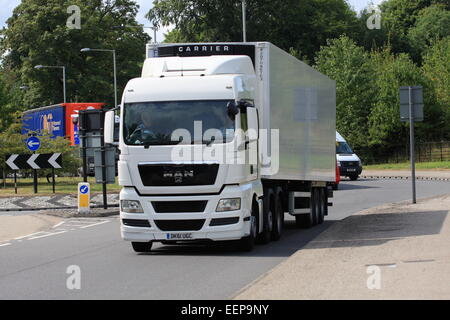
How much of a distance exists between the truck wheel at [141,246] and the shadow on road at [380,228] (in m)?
2.78

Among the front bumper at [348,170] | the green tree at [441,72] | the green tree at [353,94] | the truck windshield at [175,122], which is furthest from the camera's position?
the green tree at [441,72]

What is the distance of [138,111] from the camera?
15680 mm

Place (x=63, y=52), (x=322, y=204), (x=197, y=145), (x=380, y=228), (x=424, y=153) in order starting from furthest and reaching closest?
(x=424, y=153) < (x=63, y=52) < (x=322, y=204) < (x=380, y=228) < (x=197, y=145)

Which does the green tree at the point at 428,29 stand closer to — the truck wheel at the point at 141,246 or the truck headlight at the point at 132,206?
the truck wheel at the point at 141,246

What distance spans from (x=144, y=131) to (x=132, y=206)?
1241 mm

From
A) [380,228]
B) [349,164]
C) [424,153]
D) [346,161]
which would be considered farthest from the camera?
[424,153]

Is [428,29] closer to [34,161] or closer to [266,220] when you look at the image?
[34,161]

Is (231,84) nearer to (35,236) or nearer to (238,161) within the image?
(238,161)

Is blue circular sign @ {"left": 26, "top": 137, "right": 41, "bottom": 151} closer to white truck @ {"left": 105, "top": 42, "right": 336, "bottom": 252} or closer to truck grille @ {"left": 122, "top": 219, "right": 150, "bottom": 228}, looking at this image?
white truck @ {"left": 105, "top": 42, "right": 336, "bottom": 252}

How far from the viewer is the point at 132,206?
15.6 meters

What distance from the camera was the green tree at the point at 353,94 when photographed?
236ft

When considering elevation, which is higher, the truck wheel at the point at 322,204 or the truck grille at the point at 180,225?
the truck grille at the point at 180,225

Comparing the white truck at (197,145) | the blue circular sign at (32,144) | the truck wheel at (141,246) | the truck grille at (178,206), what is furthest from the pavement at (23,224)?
the blue circular sign at (32,144)

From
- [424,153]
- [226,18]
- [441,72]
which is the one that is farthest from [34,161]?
[441,72]
